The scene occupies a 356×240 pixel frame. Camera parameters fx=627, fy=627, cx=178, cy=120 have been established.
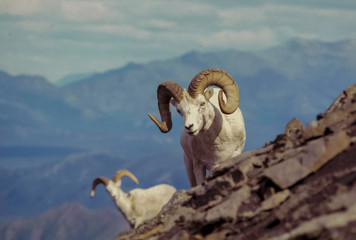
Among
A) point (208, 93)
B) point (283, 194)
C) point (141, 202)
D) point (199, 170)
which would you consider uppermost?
point (208, 93)

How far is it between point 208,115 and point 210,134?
46cm

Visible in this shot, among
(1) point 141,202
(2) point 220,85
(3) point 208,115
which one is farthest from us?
(1) point 141,202

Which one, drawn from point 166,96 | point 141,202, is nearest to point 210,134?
point 166,96

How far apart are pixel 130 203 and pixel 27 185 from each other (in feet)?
609

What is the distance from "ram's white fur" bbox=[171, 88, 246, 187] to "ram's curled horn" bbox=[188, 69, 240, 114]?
135 mm

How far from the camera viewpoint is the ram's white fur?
11859 mm

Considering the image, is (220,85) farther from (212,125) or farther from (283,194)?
(283,194)

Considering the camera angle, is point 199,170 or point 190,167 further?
point 190,167

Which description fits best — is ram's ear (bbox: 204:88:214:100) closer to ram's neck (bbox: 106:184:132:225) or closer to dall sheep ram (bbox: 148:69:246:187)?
dall sheep ram (bbox: 148:69:246:187)

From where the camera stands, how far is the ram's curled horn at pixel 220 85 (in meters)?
11.9

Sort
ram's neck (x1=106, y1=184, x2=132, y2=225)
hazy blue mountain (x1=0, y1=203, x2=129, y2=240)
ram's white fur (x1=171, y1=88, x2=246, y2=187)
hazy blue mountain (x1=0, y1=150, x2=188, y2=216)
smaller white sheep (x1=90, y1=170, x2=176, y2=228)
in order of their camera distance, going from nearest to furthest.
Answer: ram's white fur (x1=171, y1=88, x2=246, y2=187) < smaller white sheep (x1=90, y1=170, x2=176, y2=228) < ram's neck (x1=106, y1=184, x2=132, y2=225) < hazy blue mountain (x1=0, y1=203, x2=129, y2=240) < hazy blue mountain (x1=0, y1=150, x2=188, y2=216)

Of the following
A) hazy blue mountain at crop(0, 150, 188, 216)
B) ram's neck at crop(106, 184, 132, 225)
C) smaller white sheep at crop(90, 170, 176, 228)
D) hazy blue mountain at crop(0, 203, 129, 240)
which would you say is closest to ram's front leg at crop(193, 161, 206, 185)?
smaller white sheep at crop(90, 170, 176, 228)

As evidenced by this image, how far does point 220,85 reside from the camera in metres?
12.6

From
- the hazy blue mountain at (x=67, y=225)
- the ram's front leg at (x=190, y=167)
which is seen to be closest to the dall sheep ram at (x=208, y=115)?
the ram's front leg at (x=190, y=167)
